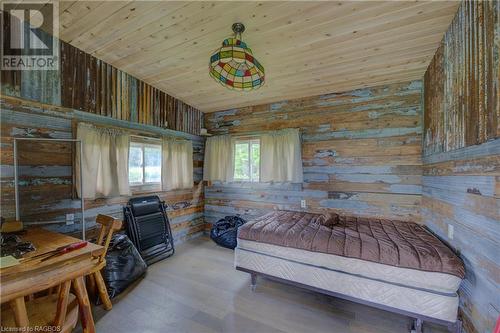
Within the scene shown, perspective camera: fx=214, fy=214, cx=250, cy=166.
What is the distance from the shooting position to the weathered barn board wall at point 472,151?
1308 mm

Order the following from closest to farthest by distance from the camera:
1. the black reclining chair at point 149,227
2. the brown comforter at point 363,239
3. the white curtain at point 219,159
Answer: the brown comforter at point 363,239 < the black reclining chair at point 149,227 < the white curtain at point 219,159

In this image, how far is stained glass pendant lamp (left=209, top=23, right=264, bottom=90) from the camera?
158cm

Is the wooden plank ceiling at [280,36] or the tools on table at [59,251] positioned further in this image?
the wooden plank ceiling at [280,36]

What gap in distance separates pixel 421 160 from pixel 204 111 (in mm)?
3669

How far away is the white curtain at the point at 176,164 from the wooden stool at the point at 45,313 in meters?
2.18

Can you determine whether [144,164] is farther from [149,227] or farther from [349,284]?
[349,284]

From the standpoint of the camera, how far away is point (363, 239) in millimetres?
2064

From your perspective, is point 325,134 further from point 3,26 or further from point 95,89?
point 3,26

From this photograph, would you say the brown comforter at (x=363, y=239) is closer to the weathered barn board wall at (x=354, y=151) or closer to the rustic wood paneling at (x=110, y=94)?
the weathered barn board wall at (x=354, y=151)

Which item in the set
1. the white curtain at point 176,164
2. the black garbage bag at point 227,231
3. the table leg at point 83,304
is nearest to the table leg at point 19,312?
the table leg at point 83,304

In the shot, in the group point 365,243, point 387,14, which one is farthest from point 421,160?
point 387,14

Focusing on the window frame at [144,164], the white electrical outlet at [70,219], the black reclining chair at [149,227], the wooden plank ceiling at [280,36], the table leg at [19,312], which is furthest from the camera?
the window frame at [144,164]

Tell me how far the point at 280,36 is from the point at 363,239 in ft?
7.07

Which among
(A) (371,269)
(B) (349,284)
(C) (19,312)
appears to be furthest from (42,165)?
(A) (371,269)
